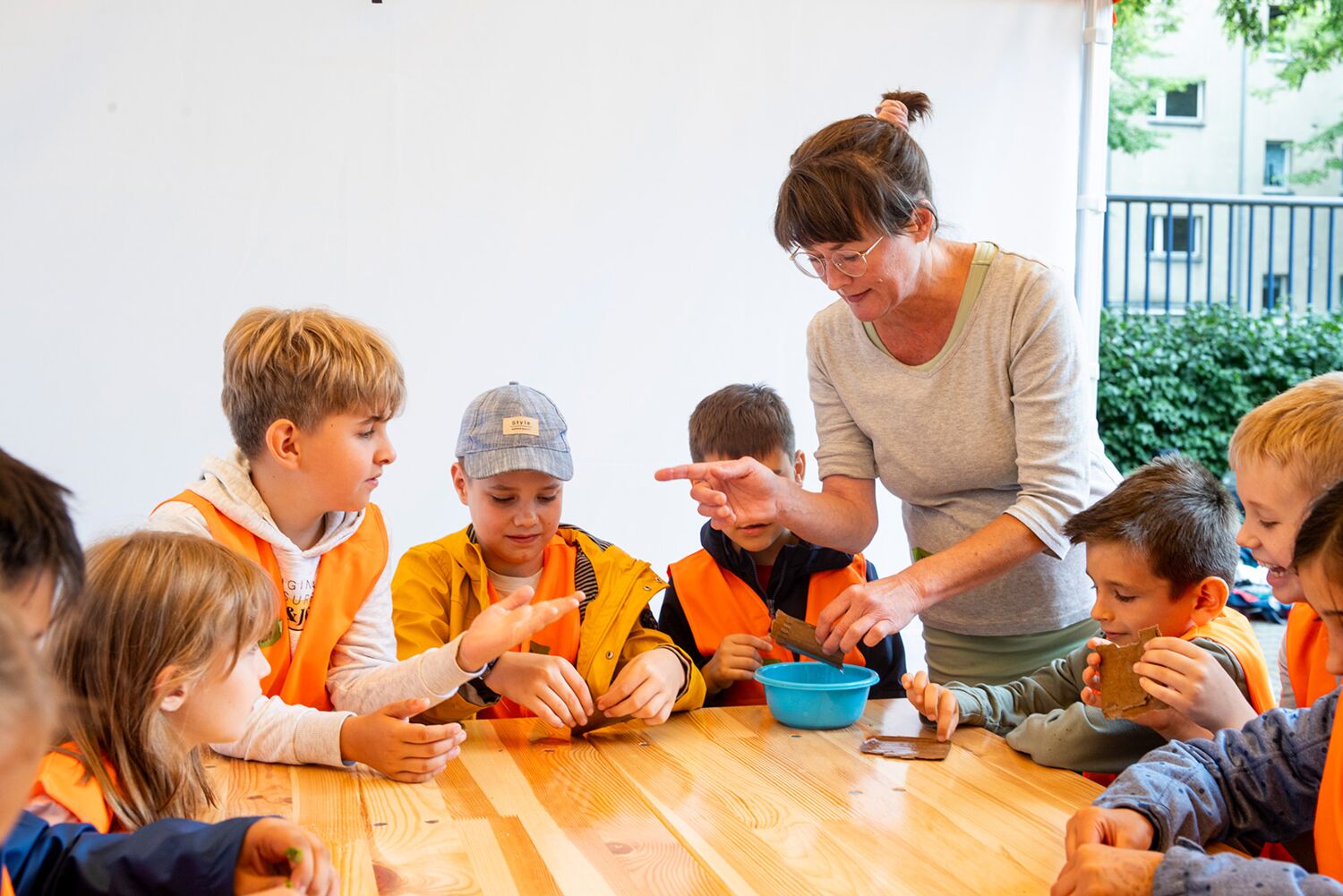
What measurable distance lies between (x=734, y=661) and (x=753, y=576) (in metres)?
0.31

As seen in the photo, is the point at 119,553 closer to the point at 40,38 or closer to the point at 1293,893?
the point at 1293,893

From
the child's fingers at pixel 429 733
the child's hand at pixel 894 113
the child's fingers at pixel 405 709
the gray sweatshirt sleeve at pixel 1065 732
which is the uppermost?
the child's hand at pixel 894 113

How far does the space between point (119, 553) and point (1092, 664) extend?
1219 mm

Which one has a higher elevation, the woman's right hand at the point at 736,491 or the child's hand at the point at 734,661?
the woman's right hand at the point at 736,491

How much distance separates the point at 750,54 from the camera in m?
3.42

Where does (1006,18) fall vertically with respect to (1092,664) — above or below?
above

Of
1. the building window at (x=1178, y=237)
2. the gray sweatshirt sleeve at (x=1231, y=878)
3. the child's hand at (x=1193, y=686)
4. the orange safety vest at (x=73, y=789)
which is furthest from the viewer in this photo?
the building window at (x=1178, y=237)

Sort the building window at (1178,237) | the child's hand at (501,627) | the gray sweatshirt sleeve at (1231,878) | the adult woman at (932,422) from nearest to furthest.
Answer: the gray sweatshirt sleeve at (1231,878) → the child's hand at (501,627) → the adult woman at (932,422) → the building window at (1178,237)

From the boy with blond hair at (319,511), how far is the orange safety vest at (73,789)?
1.59ft

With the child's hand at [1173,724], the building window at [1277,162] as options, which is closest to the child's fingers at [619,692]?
the child's hand at [1173,724]

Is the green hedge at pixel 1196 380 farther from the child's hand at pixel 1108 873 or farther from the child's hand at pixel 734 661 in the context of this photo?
the child's hand at pixel 1108 873

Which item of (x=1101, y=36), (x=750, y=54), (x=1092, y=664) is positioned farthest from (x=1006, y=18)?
(x=1092, y=664)

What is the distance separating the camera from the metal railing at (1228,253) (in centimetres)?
972

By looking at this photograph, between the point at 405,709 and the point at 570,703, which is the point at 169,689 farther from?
the point at 570,703
